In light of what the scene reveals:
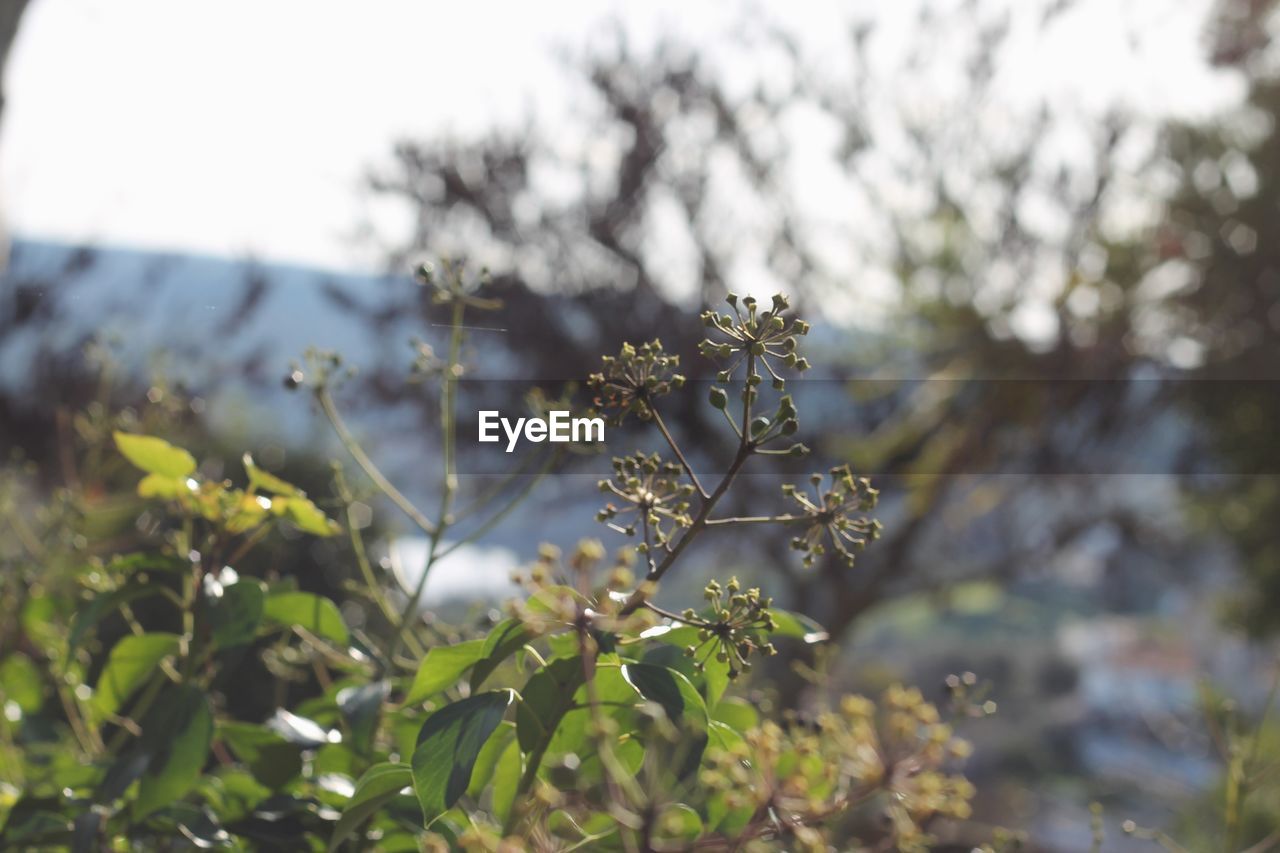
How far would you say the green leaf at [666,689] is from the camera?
1.32 feet

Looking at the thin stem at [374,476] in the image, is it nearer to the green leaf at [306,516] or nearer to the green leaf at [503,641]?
the green leaf at [306,516]

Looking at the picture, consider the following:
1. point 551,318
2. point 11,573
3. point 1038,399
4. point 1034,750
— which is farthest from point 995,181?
point 1034,750

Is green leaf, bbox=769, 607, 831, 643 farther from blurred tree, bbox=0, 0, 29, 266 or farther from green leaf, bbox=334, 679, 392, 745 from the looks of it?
blurred tree, bbox=0, 0, 29, 266

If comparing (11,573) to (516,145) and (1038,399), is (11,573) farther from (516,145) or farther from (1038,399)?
(516,145)

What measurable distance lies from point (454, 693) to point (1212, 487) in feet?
18.4

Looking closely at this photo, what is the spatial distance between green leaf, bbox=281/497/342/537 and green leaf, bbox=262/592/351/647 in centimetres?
5

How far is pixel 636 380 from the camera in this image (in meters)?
0.44

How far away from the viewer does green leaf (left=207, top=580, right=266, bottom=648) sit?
55 cm

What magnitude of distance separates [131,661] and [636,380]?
1.09ft

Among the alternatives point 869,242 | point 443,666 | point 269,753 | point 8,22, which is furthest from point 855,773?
point 869,242

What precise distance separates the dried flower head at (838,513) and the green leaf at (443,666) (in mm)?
132

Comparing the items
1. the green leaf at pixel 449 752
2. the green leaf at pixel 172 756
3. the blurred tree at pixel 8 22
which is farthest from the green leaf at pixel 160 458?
the blurred tree at pixel 8 22

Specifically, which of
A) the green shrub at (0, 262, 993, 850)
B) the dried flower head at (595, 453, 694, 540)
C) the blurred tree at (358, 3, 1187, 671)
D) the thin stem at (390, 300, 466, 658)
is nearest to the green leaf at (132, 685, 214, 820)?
the green shrub at (0, 262, 993, 850)

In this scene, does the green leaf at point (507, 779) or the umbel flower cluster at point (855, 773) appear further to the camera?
the green leaf at point (507, 779)
